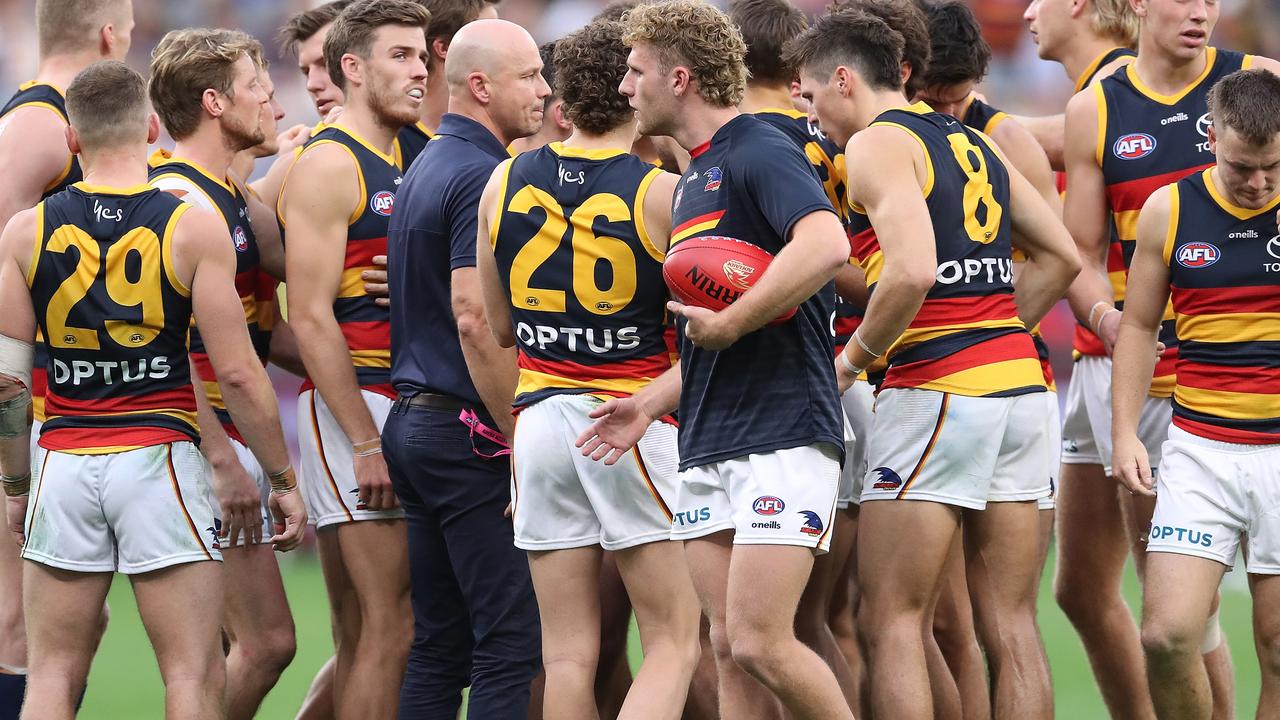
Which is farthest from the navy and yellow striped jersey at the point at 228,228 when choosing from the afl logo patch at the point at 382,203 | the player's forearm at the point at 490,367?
the player's forearm at the point at 490,367

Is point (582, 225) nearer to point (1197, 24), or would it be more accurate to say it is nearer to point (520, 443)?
point (520, 443)

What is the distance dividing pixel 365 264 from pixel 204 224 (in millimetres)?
1070

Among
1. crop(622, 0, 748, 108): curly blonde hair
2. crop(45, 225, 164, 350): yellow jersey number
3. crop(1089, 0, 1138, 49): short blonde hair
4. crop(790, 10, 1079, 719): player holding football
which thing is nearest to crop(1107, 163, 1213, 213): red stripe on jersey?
crop(790, 10, 1079, 719): player holding football

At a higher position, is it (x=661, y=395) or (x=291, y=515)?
(x=661, y=395)

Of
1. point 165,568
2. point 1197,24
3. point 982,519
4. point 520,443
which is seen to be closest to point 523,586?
point 520,443

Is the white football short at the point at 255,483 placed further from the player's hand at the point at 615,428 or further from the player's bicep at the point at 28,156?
the player's hand at the point at 615,428

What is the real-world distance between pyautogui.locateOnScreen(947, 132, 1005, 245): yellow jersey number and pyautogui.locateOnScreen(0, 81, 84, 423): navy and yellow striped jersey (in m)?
3.78

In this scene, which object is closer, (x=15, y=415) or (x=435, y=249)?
(x=15, y=415)

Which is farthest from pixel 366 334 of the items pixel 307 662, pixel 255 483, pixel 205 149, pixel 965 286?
pixel 307 662

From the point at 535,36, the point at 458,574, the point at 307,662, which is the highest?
the point at 535,36

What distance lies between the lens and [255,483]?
606 centimetres

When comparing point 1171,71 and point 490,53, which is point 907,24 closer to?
point 1171,71

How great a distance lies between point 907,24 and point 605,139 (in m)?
1.36

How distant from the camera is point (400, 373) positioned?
6.09 meters
